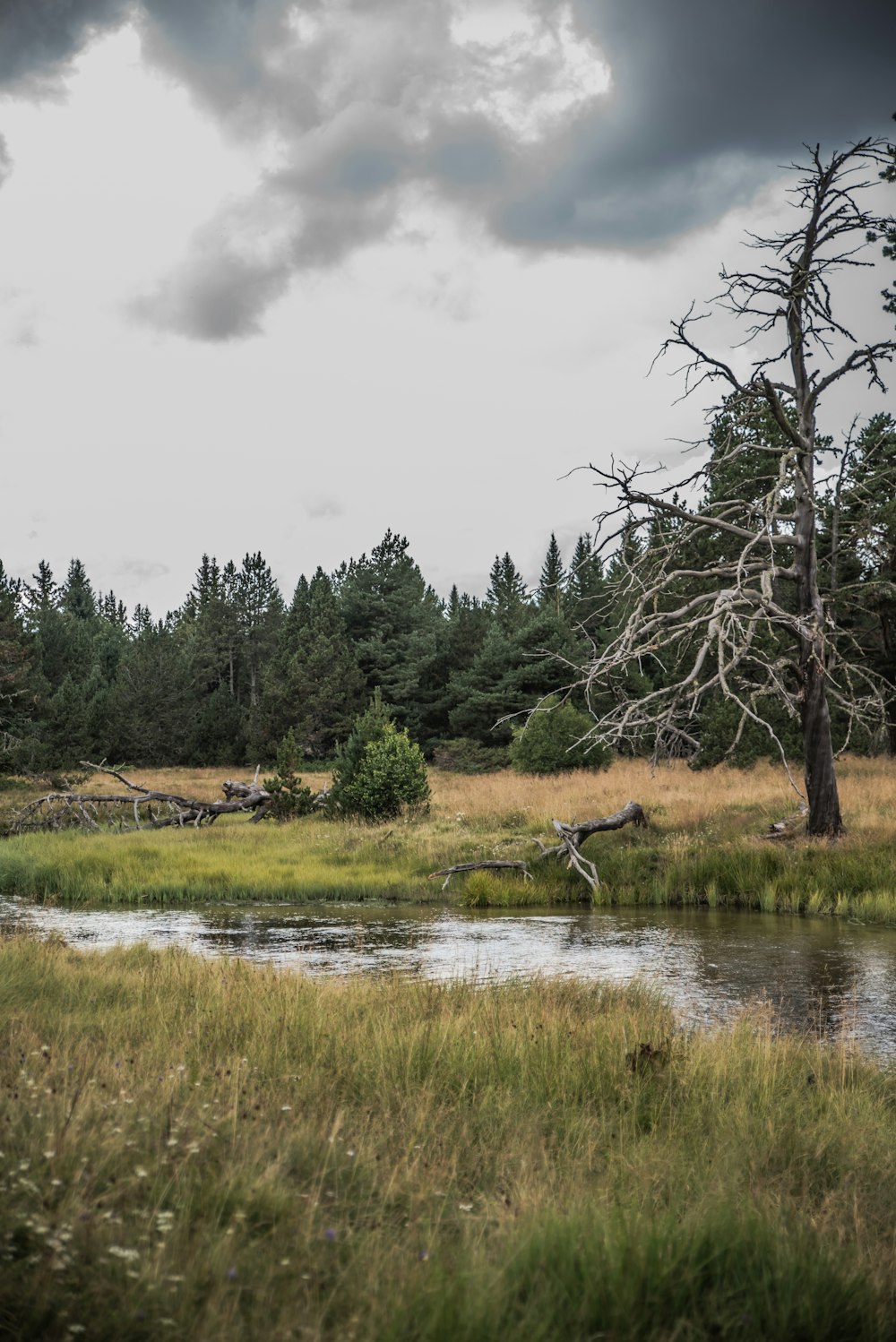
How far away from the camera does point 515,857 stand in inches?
727

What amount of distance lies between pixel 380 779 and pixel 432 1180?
64.7ft

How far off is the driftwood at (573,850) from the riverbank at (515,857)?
0.22 metres

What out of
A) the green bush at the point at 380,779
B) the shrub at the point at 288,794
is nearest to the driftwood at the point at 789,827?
the green bush at the point at 380,779

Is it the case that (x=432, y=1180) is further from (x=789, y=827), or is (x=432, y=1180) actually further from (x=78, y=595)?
(x=78, y=595)

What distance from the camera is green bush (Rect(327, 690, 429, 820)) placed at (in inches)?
926

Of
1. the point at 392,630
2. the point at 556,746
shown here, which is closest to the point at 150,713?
the point at 392,630

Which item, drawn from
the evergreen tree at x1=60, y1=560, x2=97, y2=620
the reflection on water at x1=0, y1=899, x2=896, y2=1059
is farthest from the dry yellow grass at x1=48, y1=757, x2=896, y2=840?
the evergreen tree at x1=60, y1=560, x2=97, y2=620

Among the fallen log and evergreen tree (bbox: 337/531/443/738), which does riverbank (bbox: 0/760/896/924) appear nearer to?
the fallen log

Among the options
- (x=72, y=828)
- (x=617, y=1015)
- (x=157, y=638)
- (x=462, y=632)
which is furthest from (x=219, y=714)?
(x=617, y=1015)

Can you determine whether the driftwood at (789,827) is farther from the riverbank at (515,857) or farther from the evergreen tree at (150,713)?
Result: the evergreen tree at (150,713)

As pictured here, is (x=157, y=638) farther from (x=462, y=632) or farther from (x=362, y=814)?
(x=362, y=814)

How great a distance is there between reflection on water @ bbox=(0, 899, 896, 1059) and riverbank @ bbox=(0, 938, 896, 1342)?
110 inches

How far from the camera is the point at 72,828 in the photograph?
2470cm

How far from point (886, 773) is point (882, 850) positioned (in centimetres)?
981
